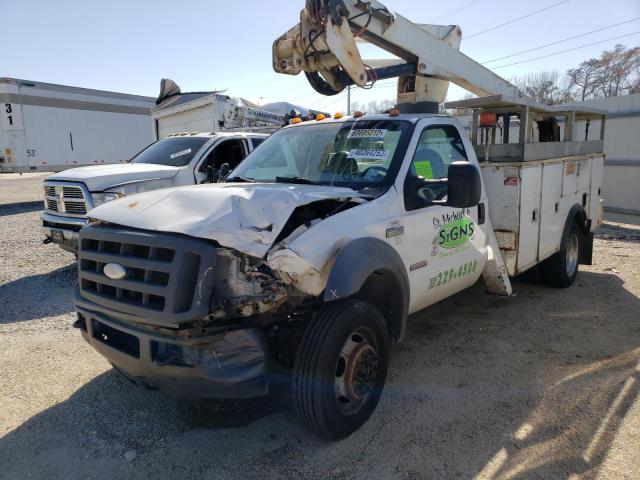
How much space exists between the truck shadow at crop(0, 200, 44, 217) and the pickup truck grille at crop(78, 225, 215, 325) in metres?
12.8

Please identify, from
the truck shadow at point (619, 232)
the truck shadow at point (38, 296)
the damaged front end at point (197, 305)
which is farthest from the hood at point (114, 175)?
the truck shadow at point (619, 232)

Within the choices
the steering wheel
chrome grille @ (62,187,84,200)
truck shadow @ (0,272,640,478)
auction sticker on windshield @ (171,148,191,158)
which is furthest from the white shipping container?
the steering wheel

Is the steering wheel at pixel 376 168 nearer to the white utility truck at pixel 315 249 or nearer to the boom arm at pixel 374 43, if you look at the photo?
the white utility truck at pixel 315 249

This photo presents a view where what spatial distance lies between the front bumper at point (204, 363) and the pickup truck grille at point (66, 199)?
4.49m

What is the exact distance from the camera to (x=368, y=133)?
3.90 m

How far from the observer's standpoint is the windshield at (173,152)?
7691 millimetres

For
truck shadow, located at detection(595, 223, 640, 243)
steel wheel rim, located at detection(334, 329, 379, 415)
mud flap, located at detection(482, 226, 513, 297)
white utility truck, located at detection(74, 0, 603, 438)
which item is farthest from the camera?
truck shadow, located at detection(595, 223, 640, 243)

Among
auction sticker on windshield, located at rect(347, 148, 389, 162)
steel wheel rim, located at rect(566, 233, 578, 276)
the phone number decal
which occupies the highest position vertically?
auction sticker on windshield, located at rect(347, 148, 389, 162)

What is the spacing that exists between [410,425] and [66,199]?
18.9 feet

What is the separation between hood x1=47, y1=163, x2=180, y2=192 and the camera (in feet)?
21.7

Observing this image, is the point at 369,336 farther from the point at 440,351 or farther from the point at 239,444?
the point at 440,351

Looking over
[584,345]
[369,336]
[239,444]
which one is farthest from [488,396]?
[239,444]

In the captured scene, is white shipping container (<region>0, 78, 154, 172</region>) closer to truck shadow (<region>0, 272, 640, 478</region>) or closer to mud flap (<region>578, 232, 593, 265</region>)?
truck shadow (<region>0, 272, 640, 478</region>)

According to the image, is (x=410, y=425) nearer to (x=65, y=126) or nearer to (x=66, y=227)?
(x=66, y=227)
